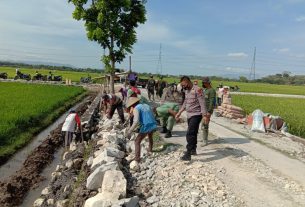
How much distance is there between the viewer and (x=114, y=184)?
6.25 m

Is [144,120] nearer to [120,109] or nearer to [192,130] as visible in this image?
[192,130]

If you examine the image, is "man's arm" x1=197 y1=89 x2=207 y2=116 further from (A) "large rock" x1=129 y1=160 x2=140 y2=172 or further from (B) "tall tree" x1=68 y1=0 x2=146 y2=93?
(B) "tall tree" x1=68 y1=0 x2=146 y2=93

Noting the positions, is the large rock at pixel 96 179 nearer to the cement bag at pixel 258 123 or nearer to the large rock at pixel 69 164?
the large rock at pixel 69 164

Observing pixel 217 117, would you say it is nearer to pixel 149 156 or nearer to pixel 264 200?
pixel 149 156

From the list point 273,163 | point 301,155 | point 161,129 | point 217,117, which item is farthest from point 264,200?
point 217,117

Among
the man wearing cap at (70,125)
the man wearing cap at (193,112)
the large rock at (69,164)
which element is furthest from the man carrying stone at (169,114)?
the man wearing cap at (70,125)

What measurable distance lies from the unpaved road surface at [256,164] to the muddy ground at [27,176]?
12.6 feet

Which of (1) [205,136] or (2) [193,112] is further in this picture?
(1) [205,136]

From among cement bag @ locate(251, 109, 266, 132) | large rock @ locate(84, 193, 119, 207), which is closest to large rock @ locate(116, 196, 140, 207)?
large rock @ locate(84, 193, 119, 207)

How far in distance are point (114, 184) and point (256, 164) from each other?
12.9 feet

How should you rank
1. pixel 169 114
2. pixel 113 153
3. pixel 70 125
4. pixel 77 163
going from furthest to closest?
pixel 70 125 < pixel 169 114 < pixel 77 163 < pixel 113 153

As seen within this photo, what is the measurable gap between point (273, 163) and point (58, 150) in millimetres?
7664

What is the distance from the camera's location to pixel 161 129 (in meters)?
12.2

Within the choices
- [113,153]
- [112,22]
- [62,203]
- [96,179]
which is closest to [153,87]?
[112,22]
